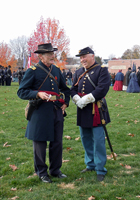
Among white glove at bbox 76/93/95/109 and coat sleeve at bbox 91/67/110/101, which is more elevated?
coat sleeve at bbox 91/67/110/101

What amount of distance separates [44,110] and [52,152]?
0.75 metres

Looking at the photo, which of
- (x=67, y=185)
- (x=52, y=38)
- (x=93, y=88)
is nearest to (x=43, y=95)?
(x=93, y=88)

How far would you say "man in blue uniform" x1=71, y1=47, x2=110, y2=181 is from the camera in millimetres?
4012

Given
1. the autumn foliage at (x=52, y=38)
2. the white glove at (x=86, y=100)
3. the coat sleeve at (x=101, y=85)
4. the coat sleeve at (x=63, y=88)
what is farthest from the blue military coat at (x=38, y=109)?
the autumn foliage at (x=52, y=38)

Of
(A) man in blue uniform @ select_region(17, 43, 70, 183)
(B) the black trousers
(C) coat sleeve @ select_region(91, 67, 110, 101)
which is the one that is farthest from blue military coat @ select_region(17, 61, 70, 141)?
(C) coat sleeve @ select_region(91, 67, 110, 101)

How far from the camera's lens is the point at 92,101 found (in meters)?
4.00

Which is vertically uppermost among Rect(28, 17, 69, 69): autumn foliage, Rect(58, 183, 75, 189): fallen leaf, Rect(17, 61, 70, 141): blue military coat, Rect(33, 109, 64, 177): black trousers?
Rect(28, 17, 69, 69): autumn foliage

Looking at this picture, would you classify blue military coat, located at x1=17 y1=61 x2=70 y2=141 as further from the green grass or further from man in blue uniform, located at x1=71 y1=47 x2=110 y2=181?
the green grass

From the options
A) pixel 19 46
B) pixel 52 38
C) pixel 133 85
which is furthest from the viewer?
pixel 19 46

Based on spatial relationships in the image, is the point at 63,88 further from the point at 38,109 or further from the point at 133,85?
the point at 133,85

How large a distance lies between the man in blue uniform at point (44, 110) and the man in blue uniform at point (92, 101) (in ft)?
1.21

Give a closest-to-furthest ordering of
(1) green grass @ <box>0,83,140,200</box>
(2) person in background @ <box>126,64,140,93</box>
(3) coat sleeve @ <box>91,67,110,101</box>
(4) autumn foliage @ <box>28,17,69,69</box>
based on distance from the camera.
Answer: (1) green grass @ <box>0,83,140,200</box> → (3) coat sleeve @ <box>91,67,110,101</box> → (2) person in background @ <box>126,64,140,93</box> → (4) autumn foliage @ <box>28,17,69,69</box>

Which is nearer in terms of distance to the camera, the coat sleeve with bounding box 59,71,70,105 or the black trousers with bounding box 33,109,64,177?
the black trousers with bounding box 33,109,64,177

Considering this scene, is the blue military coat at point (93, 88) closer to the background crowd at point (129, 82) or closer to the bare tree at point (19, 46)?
the background crowd at point (129, 82)
